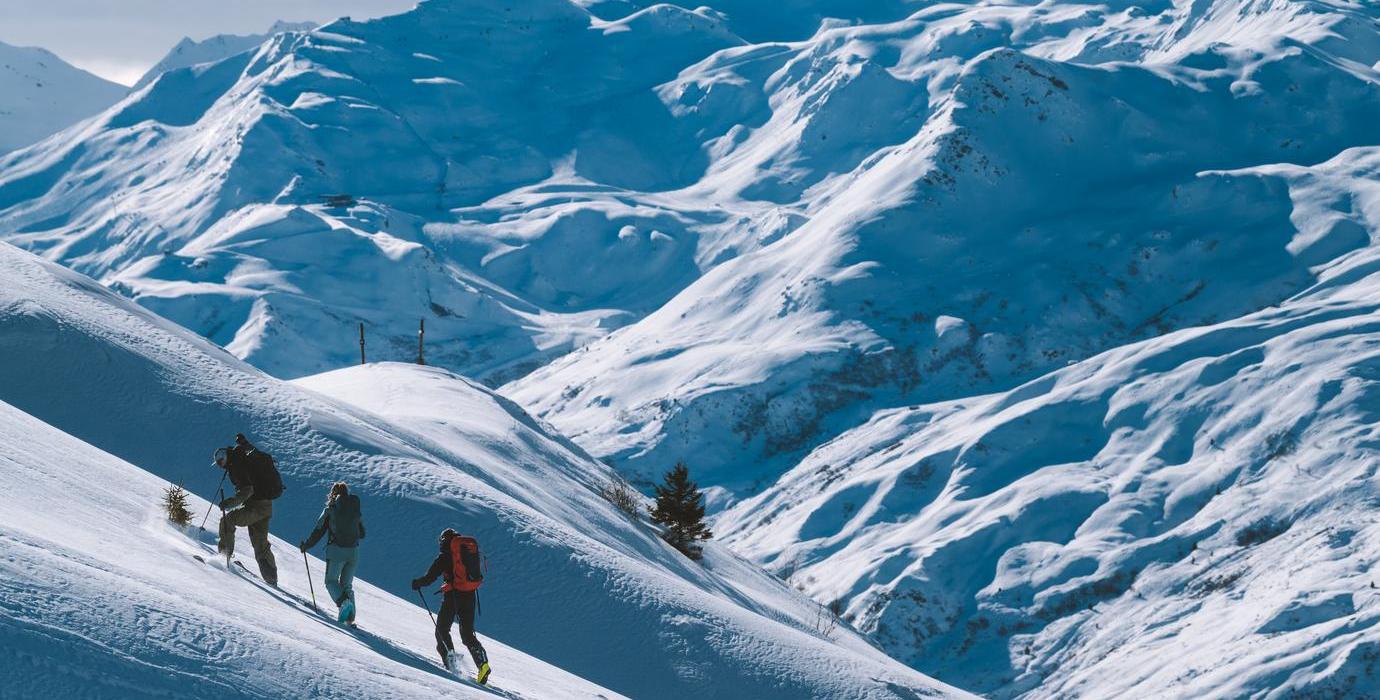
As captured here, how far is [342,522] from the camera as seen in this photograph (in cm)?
1492

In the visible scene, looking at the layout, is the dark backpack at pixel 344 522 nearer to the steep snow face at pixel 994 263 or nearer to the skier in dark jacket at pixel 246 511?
the skier in dark jacket at pixel 246 511

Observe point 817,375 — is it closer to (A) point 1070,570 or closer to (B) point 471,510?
(A) point 1070,570

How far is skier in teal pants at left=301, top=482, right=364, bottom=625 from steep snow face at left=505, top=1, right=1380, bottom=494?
7502 centimetres

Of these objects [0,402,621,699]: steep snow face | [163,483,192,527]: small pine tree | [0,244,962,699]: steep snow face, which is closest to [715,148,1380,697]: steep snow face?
[0,244,962,699]: steep snow face

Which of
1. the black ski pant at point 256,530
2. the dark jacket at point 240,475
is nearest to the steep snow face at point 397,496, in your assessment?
the black ski pant at point 256,530

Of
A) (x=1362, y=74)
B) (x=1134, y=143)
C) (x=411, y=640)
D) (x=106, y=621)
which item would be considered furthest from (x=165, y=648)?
(x=1362, y=74)

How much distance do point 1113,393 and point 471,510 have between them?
64.1m

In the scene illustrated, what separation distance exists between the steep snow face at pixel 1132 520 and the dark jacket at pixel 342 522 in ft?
145

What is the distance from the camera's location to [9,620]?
9.55 meters

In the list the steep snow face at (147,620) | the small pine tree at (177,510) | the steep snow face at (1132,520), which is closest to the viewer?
the steep snow face at (147,620)

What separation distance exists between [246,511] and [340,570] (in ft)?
4.61

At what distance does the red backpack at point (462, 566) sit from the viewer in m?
14.9

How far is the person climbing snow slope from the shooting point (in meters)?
15.4

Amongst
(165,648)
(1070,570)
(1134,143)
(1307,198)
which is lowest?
(1070,570)
